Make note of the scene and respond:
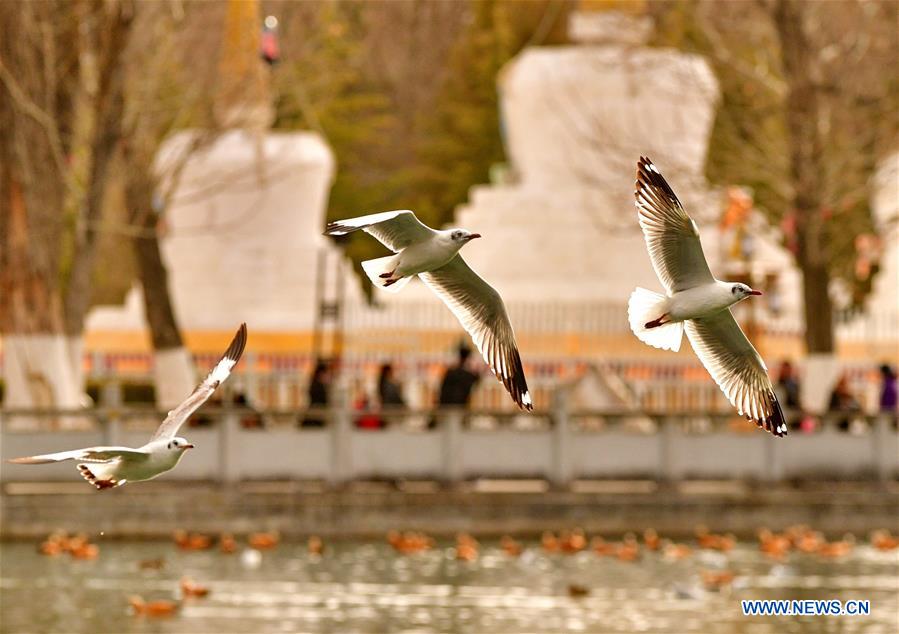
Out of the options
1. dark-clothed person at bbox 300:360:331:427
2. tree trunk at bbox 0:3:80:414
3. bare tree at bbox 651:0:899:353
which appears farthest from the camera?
bare tree at bbox 651:0:899:353

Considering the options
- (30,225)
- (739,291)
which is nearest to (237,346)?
(739,291)

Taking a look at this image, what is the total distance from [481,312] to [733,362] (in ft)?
4.27

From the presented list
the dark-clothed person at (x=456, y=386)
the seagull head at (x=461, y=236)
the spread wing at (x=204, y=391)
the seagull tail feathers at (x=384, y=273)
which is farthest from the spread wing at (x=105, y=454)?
the dark-clothed person at (x=456, y=386)

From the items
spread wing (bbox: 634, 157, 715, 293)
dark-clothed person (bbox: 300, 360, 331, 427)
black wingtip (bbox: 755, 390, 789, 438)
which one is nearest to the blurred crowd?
dark-clothed person (bbox: 300, 360, 331, 427)

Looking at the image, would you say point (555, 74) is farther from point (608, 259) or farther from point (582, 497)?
point (582, 497)

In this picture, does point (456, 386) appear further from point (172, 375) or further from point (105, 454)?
point (105, 454)

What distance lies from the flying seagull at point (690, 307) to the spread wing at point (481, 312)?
75 cm

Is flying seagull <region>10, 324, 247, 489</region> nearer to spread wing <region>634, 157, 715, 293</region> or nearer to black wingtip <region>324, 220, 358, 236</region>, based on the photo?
black wingtip <region>324, 220, 358, 236</region>

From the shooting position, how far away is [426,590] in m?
20.8

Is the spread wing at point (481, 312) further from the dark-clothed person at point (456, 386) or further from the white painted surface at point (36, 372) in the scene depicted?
the white painted surface at point (36, 372)

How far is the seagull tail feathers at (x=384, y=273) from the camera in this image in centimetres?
1232

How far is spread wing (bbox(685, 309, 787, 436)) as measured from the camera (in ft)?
42.7

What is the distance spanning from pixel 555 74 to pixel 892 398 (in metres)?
9.64

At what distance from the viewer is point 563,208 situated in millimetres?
35156
